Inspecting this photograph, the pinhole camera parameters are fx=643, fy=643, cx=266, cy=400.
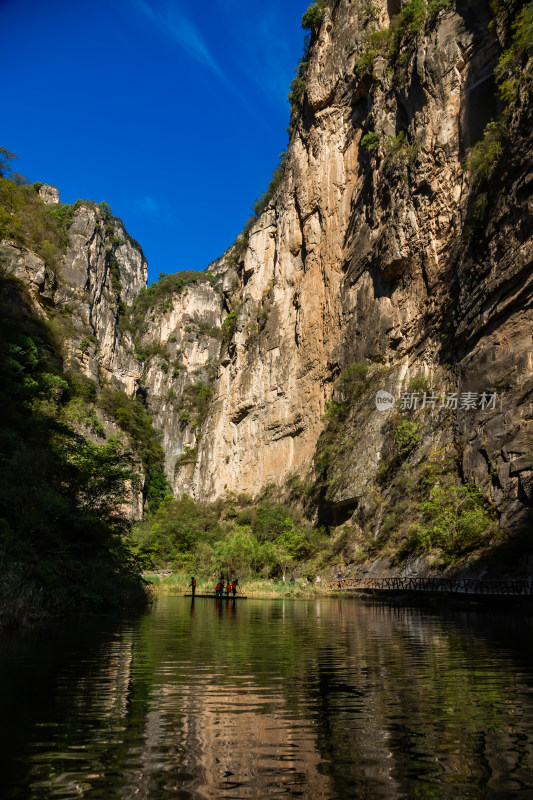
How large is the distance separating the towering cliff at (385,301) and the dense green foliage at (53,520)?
1384 cm

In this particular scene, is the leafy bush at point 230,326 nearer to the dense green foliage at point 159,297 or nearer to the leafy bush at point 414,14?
the leafy bush at point 414,14

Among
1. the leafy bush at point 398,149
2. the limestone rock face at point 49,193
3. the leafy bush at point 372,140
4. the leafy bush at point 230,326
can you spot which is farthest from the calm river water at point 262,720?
the limestone rock face at point 49,193

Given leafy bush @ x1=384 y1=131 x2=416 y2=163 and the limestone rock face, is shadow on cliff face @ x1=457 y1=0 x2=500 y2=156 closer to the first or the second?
leafy bush @ x1=384 y1=131 x2=416 y2=163

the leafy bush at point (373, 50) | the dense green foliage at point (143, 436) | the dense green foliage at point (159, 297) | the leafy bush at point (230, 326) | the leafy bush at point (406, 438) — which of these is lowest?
the leafy bush at point (406, 438)

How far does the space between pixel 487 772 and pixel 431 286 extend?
37.4 m

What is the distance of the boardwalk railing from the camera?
19.8 m

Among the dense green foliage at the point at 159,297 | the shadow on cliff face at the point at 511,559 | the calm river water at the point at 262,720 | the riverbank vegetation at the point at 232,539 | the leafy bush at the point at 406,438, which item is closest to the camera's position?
the calm river water at the point at 262,720

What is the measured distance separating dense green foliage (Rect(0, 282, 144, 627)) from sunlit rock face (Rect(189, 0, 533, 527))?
1451cm

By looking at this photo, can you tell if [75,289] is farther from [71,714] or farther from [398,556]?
[71,714]

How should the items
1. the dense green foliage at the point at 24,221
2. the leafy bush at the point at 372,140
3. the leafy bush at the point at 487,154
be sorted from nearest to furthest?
the leafy bush at the point at 487,154, the leafy bush at the point at 372,140, the dense green foliage at the point at 24,221

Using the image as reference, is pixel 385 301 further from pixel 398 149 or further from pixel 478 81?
pixel 478 81

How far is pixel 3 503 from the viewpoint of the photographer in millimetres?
14547

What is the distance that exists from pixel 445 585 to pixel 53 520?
47.9 ft

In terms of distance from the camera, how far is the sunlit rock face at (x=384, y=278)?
2889cm
